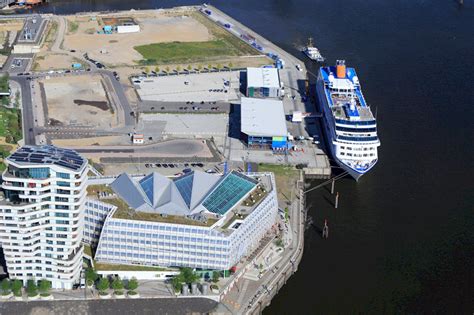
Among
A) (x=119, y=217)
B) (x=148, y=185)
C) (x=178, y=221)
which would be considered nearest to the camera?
(x=119, y=217)

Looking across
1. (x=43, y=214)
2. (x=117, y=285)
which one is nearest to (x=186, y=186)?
(x=117, y=285)

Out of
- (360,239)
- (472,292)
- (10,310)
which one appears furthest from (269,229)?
(10,310)

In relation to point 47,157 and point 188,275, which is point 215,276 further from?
point 47,157

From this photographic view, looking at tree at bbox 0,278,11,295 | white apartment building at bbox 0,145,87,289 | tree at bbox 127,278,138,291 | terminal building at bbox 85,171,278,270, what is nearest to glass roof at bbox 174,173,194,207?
terminal building at bbox 85,171,278,270

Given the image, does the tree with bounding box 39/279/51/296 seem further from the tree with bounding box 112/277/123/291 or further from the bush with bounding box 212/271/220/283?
the bush with bounding box 212/271/220/283

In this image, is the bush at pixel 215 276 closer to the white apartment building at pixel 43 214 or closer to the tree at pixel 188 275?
the tree at pixel 188 275

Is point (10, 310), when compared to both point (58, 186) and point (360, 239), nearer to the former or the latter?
point (58, 186)
